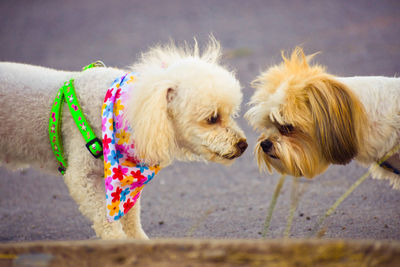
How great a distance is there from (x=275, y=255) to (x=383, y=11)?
12167 mm

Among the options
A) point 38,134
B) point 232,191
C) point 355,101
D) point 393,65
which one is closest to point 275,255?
point 355,101

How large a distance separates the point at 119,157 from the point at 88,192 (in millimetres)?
343

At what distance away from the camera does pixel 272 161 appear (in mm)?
3361

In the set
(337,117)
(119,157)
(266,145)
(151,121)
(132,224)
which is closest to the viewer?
(151,121)

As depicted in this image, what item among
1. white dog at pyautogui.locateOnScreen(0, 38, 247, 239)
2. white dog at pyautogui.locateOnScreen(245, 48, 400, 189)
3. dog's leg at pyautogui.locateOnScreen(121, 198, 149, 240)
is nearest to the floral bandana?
white dog at pyautogui.locateOnScreen(0, 38, 247, 239)

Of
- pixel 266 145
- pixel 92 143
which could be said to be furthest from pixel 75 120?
pixel 266 145

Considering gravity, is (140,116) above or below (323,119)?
above

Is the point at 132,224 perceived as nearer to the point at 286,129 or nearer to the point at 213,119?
the point at 213,119

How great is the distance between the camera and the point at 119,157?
3.04 meters

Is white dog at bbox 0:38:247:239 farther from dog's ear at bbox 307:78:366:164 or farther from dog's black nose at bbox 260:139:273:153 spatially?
dog's ear at bbox 307:78:366:164

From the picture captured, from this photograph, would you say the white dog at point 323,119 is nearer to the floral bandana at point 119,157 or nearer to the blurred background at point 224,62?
the blurred background at point 224,62

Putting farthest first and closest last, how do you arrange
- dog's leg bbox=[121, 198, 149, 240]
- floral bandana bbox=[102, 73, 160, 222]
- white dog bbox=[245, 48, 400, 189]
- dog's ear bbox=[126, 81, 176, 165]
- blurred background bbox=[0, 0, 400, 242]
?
blurred background bbox=[0, 0, 400, 242], dog's leg bbox=[121, 198, 149, 240], white dog bbox=[245, 48, 400, 189], floral bandana bbox=[102, 73, 160, 222], dog's ear bbox=[126, 81, 176, 165]

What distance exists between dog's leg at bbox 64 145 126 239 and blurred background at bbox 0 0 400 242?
67 cm

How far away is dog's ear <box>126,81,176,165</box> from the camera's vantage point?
2752 mm
